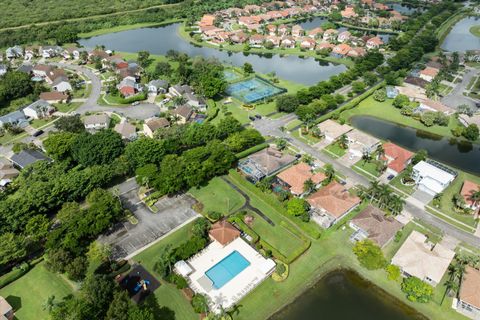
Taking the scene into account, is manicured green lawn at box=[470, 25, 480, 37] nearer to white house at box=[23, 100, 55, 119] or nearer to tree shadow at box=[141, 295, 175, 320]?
white house at box=[23, 100, 55, 119]

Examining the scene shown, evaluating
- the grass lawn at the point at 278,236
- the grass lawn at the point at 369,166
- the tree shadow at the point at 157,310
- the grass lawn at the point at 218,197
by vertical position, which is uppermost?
the grass lawn at the point at 369,166

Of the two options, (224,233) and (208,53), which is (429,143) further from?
(208,53)

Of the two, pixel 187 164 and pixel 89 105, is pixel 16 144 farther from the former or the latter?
pixel 187 164

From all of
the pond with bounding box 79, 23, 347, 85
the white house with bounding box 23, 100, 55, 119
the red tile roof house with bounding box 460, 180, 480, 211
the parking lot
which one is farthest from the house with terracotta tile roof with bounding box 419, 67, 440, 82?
the white house with bounding box 23, 100, 55, 119

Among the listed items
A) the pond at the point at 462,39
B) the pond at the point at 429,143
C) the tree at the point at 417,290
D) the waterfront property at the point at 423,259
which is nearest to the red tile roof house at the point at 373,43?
the pond at the point at 462,39

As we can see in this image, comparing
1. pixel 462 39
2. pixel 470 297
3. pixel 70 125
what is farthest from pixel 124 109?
pixel 462 39

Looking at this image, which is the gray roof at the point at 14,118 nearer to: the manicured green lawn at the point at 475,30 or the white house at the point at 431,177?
the white house at the point at 431,177
